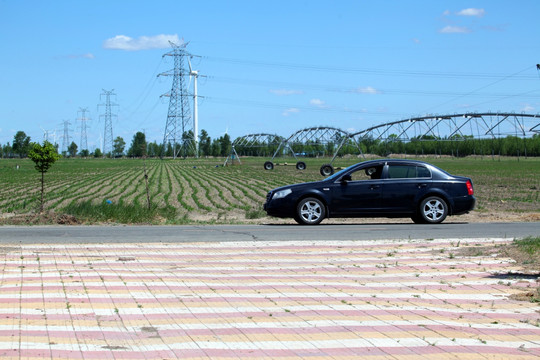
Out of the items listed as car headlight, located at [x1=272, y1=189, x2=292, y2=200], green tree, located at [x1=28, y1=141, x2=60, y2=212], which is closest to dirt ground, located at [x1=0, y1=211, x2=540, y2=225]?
car headlight, located at [x1=272, y1=189, x2=292, y2=200]

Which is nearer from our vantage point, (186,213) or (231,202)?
(186,213)

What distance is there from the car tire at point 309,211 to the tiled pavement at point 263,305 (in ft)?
17.7

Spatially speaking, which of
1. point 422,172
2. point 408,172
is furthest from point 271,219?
point 422,172

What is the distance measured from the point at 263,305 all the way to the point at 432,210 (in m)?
10.6

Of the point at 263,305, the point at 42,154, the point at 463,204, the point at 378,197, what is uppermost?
the point at 42,154

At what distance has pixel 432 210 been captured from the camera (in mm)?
17547

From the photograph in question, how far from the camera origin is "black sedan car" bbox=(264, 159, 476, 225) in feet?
56.9

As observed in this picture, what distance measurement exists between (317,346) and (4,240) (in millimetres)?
Answer: 9604

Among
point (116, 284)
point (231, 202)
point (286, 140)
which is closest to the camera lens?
point (116, 284)

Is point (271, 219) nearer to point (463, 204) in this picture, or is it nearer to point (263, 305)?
point (463, 204)

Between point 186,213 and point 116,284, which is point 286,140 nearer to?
point 186,213

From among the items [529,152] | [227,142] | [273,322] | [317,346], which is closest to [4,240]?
[273,322]

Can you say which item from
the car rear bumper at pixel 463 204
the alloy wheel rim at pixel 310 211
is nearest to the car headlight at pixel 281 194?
the alloy wheel rim at pixel 310 211

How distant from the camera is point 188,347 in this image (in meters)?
6.24
